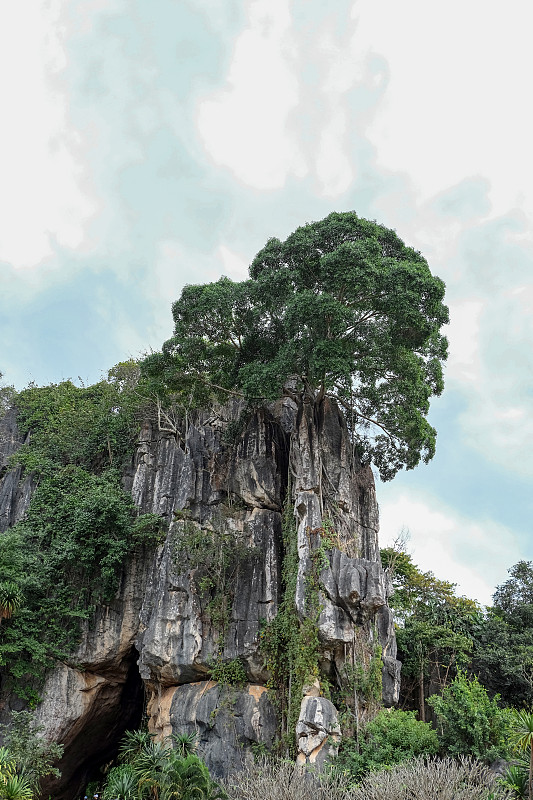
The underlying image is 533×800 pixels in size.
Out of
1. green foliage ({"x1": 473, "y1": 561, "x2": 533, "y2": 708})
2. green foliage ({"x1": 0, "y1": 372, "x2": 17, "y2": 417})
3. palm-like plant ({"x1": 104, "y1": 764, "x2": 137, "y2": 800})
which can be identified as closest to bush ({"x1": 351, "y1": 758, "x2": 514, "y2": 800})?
palm-like plant ({"x1": 104, "y1": 764, "x2": 137, "y2": 800})

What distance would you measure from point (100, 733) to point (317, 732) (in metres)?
10.3

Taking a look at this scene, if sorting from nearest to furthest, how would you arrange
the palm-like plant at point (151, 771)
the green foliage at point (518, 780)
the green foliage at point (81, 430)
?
the green foliage at point (518, 780) → the palm-like plant at point (151, 771) → the green foliage at point (81, 430)

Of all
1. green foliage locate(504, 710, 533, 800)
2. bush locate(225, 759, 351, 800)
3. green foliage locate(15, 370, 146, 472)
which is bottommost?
bush locate(225, 759, 351, 800)

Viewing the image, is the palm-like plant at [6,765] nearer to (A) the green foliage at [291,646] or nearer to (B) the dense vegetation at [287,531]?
(B) the dense vegetation at [287,531]

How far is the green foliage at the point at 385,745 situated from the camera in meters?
13.7

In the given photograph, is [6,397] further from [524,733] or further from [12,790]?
[524,733]

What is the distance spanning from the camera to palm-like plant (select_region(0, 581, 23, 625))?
58.0 feet

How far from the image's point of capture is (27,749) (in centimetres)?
1603

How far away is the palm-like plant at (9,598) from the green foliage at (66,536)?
0.15m

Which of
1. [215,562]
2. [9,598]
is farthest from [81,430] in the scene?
[215,562]

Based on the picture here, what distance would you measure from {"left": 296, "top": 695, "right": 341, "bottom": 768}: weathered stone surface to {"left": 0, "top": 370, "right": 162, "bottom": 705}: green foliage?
7.38 m

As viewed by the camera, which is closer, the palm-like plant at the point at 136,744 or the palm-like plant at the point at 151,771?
the palm-like plant at the point at 151,771

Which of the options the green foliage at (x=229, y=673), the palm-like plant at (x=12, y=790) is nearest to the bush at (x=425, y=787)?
the green foliage at (x=229, y=673)

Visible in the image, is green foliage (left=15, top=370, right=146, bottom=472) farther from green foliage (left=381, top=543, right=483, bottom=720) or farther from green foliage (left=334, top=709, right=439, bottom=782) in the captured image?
green foliage (left=334, top=709, right=439, bottom=782)
